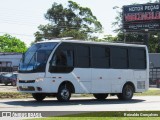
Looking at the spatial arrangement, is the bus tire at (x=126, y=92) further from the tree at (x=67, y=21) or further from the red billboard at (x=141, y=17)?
the tree at (x=67, y=21)

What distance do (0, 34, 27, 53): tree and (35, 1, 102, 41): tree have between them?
2957 centimetres

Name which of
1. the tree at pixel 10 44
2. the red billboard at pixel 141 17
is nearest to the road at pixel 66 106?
the red billboard at pixel 141 17

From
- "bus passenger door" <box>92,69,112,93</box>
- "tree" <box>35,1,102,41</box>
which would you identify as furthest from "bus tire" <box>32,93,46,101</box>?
"tree" <box>35,1,102,41</box>

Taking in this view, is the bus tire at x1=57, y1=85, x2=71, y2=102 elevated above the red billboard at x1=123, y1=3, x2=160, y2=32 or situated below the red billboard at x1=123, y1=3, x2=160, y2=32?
below

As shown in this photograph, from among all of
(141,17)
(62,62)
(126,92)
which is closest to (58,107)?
(62,62)

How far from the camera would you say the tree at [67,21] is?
10350 centimetres

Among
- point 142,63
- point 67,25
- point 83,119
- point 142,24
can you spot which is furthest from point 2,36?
point 83,119

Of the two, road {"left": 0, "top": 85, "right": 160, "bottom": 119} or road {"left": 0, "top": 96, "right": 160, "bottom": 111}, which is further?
road {"left": 0, "top": 96, "right": 160, "bottom": 111}

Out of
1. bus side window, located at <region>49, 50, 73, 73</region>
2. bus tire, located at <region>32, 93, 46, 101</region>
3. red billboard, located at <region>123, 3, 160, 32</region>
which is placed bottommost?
bus tire, located at <region>32, 93, 46, 101</region>

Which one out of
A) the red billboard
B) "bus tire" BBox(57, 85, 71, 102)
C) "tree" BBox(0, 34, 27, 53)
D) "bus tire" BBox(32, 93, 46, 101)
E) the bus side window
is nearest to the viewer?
the bus side window

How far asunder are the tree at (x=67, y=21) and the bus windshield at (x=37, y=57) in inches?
3118

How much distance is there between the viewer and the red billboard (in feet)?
185

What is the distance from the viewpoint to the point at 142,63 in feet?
90.0

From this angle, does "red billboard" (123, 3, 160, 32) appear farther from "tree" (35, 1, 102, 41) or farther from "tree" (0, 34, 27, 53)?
"tree" (0, 34, 27, 53)
